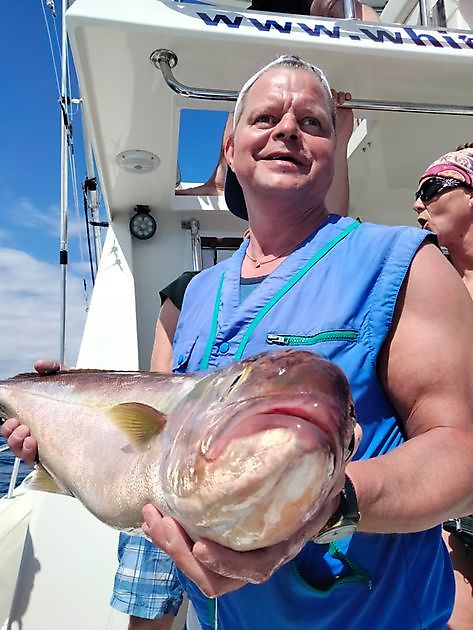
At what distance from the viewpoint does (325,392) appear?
76 centimetres

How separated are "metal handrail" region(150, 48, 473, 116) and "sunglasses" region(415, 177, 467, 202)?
0.91 meters

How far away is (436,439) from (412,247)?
45cm

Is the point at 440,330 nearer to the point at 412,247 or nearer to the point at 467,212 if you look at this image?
the point at 412,247

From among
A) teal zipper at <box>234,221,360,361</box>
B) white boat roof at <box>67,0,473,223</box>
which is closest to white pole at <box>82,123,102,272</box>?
white boat roof at <box>67,0,473,223</box>

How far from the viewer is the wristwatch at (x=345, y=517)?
939mm

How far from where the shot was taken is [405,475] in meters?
1.03

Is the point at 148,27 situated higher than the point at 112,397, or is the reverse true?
the point at 148,27

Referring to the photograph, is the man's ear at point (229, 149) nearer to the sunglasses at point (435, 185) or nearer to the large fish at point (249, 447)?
the sunglasses at point (435, 185)

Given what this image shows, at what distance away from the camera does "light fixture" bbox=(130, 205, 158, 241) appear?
4734mm

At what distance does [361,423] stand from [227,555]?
0.56m

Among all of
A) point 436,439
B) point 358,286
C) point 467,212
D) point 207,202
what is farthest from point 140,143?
point 436,439

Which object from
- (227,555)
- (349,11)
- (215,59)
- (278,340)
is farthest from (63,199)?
(227,555)

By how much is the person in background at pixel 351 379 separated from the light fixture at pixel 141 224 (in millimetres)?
3156

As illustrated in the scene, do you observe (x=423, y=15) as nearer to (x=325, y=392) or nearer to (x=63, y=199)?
(x=63, y=199)
